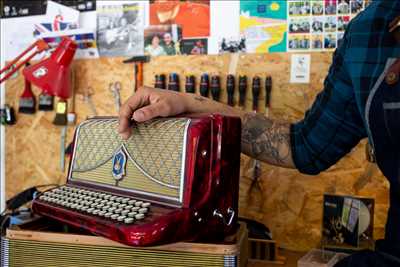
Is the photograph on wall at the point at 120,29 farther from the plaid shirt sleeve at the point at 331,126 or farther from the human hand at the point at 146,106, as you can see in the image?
the plaid shirt sleeve at the point at 331,126

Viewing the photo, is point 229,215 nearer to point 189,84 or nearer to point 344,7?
point 189,84

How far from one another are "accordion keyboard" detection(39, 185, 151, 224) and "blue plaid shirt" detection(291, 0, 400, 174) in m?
0.37

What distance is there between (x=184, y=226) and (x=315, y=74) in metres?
0.79

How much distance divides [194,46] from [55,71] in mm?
482

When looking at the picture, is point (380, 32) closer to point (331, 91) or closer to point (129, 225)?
point (331, 91)

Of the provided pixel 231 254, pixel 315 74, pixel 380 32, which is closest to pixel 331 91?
pixel 380 32

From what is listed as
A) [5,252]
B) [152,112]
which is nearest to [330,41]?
[152,112]

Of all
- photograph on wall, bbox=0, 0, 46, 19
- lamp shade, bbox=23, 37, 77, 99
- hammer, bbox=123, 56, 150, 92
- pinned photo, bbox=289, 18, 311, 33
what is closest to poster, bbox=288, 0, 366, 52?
pinned photo, bbox=289, 18, 311, 33

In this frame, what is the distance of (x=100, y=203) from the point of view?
83 centimetres

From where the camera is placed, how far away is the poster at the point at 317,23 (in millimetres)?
1323

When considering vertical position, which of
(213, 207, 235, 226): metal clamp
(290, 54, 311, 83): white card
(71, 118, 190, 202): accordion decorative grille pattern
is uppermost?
(290, 54, 311, 83): white card

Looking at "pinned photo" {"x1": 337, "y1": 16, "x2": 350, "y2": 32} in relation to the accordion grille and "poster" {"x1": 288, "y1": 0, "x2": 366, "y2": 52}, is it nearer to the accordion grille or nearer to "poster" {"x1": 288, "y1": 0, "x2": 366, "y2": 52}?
"poster" {"x1": 288, "y1": 0, "x2": 366, "y2": 52}

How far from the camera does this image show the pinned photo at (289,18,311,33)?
4.43ft

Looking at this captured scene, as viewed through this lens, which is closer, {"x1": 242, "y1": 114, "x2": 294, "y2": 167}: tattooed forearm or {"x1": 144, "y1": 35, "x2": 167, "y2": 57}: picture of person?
{"x1": 242, "y1": 114, "x2": 294, "y2": 167}: tattooed forearm
